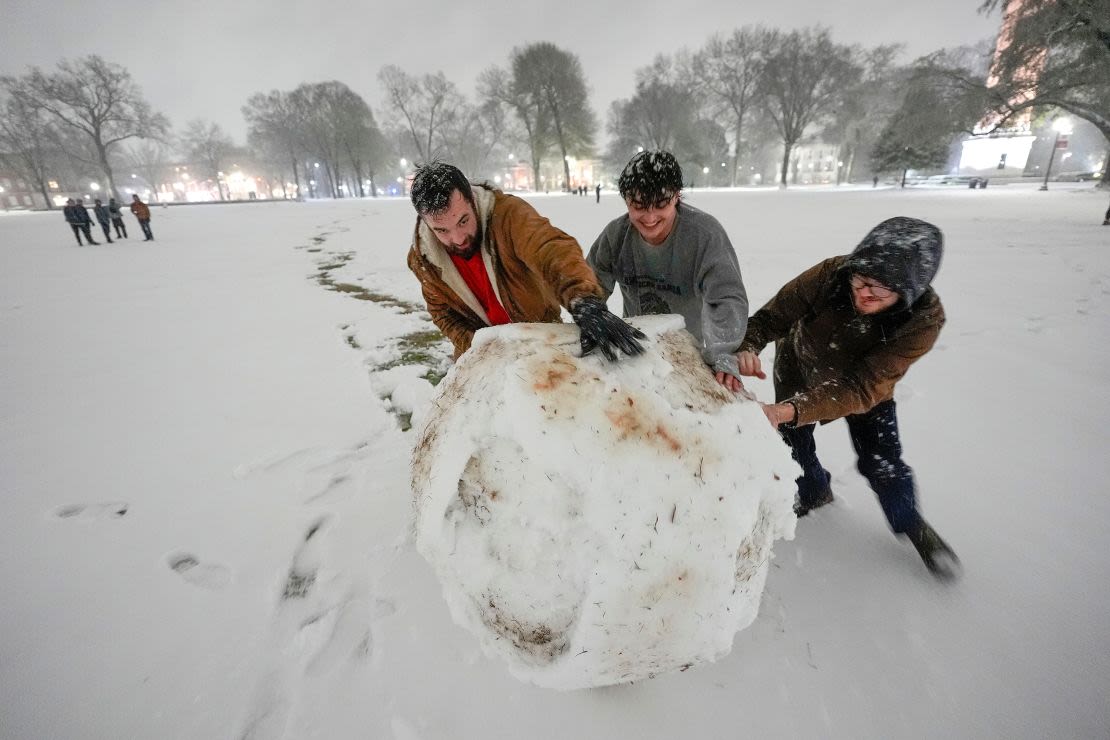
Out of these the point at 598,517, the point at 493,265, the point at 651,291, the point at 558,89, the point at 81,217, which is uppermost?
the point at 558,89

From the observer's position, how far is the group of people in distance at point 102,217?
12.0m

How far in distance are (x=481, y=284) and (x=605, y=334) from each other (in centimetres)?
104

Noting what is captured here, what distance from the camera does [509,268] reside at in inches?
82.6

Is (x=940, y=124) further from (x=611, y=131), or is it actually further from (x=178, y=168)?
(x=178, y=168)

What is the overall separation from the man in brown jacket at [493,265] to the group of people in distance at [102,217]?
16.1 meters

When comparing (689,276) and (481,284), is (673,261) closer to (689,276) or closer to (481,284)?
(689,276)

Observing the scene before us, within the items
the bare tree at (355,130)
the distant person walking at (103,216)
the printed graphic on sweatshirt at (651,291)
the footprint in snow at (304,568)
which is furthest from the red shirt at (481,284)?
the bare tree at (355,130)

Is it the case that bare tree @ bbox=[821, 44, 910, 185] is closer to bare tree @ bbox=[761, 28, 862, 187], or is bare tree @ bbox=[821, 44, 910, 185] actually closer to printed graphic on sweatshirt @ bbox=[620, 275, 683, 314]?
bare tree @ bbox=[761, 28, 862, 187]

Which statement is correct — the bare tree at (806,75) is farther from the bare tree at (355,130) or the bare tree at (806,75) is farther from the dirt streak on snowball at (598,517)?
the dirt streak on snowball at (598,517)

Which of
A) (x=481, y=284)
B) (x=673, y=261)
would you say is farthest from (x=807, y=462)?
(x=481, y=284)

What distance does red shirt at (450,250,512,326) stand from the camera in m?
2.12

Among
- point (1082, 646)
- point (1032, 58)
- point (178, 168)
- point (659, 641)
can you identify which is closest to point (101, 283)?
point (659, 641)

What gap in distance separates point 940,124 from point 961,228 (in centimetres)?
1045

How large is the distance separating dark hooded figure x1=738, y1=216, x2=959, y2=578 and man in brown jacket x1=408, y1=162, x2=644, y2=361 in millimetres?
743
